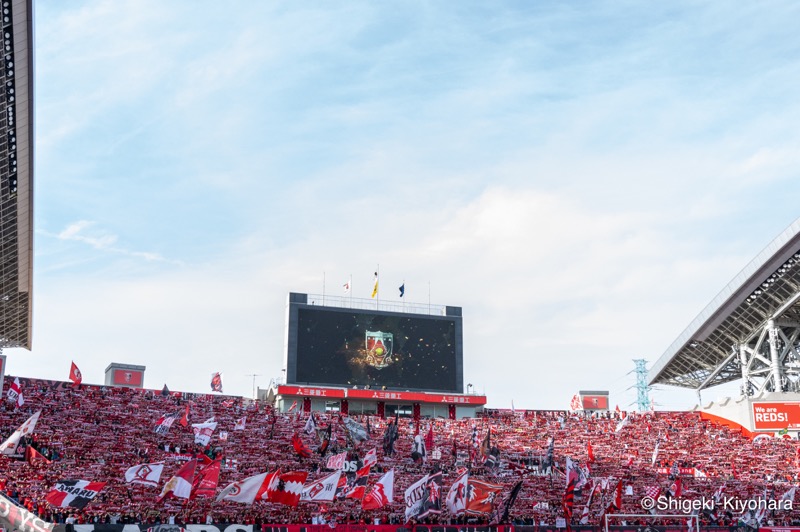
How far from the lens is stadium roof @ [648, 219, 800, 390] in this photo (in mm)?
73188

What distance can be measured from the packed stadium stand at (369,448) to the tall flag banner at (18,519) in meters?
1.73

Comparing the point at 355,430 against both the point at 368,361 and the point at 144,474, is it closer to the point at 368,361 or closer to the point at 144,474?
the point at 368,361

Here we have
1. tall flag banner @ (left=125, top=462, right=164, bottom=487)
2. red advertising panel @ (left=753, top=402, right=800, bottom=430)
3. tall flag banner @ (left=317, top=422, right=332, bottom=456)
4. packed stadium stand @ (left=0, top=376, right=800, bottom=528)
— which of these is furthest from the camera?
red advertising panel @ (left=753, top=402, right=800, bottom=430)

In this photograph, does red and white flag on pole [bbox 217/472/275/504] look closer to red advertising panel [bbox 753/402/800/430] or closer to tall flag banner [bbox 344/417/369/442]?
tall flag banner [bbox 344/417/369/442]

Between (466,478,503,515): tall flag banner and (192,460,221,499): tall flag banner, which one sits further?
(466,478,503,515): tall flag banner

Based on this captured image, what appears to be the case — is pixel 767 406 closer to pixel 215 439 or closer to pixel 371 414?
pixel 371 414

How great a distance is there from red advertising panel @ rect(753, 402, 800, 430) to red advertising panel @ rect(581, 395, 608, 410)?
48.9ft

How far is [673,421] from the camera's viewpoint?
8088 centimetres

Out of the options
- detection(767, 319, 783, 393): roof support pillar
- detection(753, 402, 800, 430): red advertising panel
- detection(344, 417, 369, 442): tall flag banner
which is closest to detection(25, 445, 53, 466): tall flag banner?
detection(344, 417, 369, 442): tall flag banner

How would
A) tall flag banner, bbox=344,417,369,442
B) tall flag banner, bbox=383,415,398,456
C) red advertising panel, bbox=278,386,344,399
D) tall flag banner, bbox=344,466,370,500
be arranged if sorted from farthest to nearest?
red advertising panel, bbox=278,386,344,399, tall flag banner, bbox=344,417,369,442, tall flag banner, bbox=383,415,398,456, tall flag banner, bbox=344,466,370,500

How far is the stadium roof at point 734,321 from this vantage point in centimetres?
7319

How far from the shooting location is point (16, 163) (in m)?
53.8

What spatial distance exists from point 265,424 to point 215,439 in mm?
6817

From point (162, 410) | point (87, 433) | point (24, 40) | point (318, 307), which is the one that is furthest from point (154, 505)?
point (318, 307)
